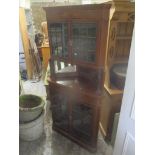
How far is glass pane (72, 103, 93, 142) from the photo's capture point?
5.89 feet

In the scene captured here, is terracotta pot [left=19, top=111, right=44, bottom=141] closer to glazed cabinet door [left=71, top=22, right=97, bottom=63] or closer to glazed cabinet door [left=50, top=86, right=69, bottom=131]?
glazed cabinet door [left=50, top=86, right=69, bottom=131]

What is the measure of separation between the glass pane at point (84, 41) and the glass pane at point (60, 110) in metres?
0.55

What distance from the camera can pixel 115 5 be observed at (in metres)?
1.65

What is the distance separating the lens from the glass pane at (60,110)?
1929 mm

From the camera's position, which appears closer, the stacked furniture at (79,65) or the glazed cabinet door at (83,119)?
the stacked furniture at (79,65)

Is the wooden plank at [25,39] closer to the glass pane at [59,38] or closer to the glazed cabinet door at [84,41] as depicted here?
the glass pane at [59,38]

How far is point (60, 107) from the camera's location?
6.57 ft

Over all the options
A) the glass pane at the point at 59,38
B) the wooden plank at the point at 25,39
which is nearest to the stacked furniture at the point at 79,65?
the glass pane at the point at 59,38

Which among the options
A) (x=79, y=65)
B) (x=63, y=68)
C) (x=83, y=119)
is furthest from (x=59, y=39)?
(x=83, y=119)
